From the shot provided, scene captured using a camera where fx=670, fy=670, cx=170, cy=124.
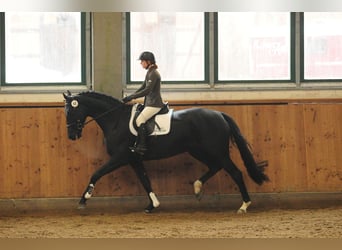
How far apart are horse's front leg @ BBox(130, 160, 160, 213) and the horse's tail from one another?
106cm

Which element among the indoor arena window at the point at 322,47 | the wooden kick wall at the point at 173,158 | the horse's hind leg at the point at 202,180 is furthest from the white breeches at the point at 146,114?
the indoor arena window at the point at 322,47

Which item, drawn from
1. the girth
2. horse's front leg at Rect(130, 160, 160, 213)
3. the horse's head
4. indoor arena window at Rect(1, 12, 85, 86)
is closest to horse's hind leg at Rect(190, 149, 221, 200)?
horse's front leg at Rect(130, 160, 160, 213)

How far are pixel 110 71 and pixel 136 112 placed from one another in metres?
0.96

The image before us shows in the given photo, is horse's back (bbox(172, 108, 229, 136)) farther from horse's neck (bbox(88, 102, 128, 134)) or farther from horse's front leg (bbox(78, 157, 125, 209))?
horse's front leg (bbox(78, 157, 125, 209))

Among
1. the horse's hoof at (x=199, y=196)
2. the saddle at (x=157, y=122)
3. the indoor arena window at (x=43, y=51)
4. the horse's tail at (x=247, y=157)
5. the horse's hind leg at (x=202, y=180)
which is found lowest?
the horse's hoof at (x=199, y=196)

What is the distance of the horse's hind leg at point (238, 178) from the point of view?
739 centimetres

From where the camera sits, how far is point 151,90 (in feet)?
23.5

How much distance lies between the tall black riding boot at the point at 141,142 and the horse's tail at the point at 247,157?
3.10 ft

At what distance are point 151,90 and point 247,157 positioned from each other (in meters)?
1.28

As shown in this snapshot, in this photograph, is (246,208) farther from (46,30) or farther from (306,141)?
(46,30)

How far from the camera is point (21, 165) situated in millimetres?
7680

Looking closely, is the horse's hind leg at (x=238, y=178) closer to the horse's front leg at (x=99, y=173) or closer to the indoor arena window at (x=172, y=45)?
the horse's front leg at (x=99, y=173)

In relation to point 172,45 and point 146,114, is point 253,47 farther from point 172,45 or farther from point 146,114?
point 146,114

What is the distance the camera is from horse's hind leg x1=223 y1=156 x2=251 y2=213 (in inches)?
291
